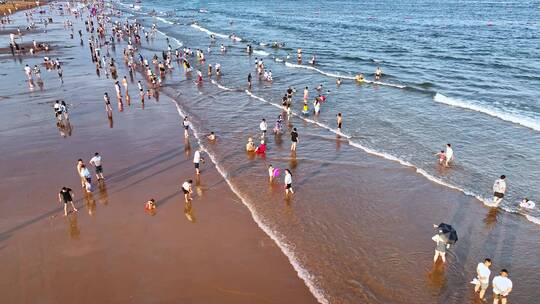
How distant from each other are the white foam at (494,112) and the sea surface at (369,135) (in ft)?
0.24

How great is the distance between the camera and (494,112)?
27297 mm

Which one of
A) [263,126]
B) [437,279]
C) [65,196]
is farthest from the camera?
[263,126]

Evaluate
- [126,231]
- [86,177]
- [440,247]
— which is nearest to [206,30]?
[86,177]

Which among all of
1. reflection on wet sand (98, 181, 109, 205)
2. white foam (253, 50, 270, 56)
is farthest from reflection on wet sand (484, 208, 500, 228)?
white foam (253, 50, 270, 56)

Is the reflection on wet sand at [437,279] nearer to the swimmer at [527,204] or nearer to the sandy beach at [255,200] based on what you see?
the sandy beach at [255,200]


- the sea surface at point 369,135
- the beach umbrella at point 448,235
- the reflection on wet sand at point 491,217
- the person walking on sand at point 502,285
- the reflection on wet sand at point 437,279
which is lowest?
the reflection on wet sand at point 491,217

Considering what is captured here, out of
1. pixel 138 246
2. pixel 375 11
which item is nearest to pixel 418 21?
pixel 375 11

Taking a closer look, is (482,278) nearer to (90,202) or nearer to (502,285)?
(502,285)

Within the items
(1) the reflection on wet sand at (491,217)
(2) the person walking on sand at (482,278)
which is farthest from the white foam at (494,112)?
(2) the person walking on sand at (482,278)

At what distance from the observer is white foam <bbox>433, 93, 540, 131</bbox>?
25188 mm

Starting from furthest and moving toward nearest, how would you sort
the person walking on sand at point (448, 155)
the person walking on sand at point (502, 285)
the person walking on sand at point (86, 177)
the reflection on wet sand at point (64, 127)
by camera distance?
the reflection on wet sand at point (64, 127)
the person walking on sand at point (448, 155)
the person walking on sand at point (86, 177)
the person walking on sand at point (502, 285)

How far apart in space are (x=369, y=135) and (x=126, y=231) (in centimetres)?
1432

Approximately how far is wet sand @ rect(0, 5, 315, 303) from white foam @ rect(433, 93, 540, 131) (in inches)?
725

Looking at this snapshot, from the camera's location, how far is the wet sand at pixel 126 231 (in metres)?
11.4
